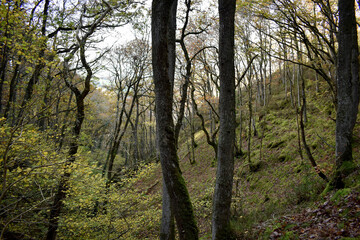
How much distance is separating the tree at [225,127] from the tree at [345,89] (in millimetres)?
2918

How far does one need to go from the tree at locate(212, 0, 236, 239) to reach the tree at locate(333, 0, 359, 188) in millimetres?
2918

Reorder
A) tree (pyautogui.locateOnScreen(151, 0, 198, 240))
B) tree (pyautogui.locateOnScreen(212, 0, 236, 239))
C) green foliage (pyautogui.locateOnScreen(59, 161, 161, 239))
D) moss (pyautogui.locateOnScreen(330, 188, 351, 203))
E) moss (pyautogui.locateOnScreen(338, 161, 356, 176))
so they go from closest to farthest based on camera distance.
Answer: tree (pyautogui.locateOnScreen(151, 0, 198, 240)), tree (pyautogui.locateOnScreen(212, 0, 236, 239)), moss (pyautogui.locateOnScreen(330, 188, 351, 203)), moss (pyautogui.locateOnScreen(338, 161, 356, 176)), green foliage (pyautogui.locateOnScreen(59, 161, 161, 239))

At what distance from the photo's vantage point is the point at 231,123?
12.3 ft

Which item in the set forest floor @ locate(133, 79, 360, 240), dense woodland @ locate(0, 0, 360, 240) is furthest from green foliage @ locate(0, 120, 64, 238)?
forest floor @ locate(133, 79, 360, 240)

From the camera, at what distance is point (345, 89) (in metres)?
4.70

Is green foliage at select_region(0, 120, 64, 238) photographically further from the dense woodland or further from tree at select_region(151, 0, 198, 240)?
tree at select_region(151, 0, 198, 240)

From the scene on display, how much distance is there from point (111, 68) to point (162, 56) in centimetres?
1379

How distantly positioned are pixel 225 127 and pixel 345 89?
3.24 metres

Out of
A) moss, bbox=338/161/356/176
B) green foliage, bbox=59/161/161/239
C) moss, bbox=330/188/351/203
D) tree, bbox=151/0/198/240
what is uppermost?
tree, bbox=151/0/198/240

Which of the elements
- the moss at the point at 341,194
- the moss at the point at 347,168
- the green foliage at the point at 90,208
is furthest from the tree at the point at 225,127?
the green foliage at the point at 90,208

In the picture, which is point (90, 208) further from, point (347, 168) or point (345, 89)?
point (345, 89)

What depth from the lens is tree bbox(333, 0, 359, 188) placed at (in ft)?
15.2

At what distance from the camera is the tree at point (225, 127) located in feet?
11.9

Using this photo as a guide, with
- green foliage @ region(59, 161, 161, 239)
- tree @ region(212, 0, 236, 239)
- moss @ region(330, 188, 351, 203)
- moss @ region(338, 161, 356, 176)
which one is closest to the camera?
tree @ region(212, 0, 236, 239)
